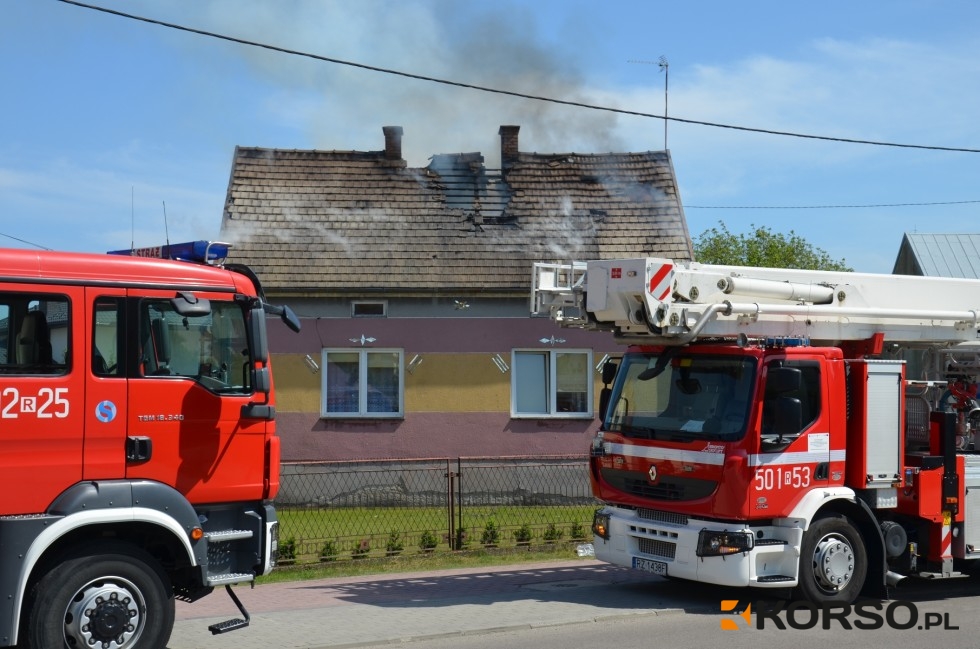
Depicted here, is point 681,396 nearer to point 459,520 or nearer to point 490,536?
point 490,536

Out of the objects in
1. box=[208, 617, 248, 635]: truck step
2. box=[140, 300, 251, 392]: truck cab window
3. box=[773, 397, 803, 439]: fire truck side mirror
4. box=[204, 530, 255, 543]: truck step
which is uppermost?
box=[140, 300, 251, 392]: truck cab window

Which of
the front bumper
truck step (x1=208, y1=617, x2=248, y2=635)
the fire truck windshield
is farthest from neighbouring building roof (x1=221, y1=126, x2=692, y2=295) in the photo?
truck step (x1=208, y1=617, x2=248, y2=635)

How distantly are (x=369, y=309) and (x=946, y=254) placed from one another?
20.7 m

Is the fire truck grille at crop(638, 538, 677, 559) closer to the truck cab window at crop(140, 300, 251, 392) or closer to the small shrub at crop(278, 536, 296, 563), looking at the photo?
the truck cab window at crop(140, 300, 251, 392)

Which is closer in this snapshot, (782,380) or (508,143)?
(782,380)

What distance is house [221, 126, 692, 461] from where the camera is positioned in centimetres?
1923

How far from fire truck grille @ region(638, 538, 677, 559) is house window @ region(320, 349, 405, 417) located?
9.56 metres

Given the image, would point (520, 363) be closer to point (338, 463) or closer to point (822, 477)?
point (338, 463)

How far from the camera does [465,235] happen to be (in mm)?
20453

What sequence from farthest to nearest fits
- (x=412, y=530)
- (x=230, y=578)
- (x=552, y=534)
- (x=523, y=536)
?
(x=412, y=530), (x=552, y=534), (x=523, y=536), (x=230, y=578)

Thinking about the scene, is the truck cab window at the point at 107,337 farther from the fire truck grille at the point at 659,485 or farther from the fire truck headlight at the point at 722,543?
the fire truck headlight at the point at 722,543

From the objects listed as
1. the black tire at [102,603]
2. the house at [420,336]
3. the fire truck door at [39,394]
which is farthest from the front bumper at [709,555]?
the house at [420,336]

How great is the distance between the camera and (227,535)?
8.02 m

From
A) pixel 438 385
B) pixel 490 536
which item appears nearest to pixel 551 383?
pixel 438 385
